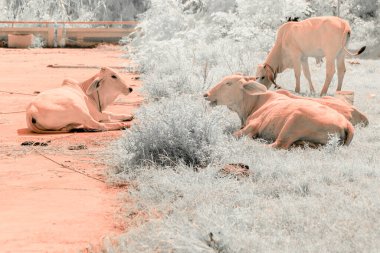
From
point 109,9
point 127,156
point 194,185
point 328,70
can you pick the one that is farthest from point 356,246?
point 109,9

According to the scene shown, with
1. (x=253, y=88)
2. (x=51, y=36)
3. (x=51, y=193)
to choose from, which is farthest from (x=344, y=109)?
(x=51, y=36)

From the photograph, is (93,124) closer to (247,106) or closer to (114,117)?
(114,117)

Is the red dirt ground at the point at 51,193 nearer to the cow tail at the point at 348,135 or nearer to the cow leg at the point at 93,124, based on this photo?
the cow leg at the point at 93,124

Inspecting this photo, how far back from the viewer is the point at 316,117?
7840mm

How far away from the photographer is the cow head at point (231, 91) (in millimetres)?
9391

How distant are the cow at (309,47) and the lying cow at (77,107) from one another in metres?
3.76

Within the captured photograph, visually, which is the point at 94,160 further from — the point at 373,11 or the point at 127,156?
the point at 373,11

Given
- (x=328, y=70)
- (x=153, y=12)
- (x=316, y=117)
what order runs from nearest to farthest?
1. (x=316, y=117)
2. (x=328, y=70)
3. (x=153, y=12)

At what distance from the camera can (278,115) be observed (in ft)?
27.3

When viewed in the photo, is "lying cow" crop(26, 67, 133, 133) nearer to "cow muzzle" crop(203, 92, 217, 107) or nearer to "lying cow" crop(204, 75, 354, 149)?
"cow muzzle" crop(203, 92, 217, 107)

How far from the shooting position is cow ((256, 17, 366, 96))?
1356cm

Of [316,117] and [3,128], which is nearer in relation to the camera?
[316,117]

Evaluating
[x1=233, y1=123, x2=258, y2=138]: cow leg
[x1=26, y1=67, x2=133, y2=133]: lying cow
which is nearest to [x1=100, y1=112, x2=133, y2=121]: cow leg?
[x1=26, y1=67, x2=133, y2=133]: lying cow

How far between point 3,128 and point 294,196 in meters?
5.63
